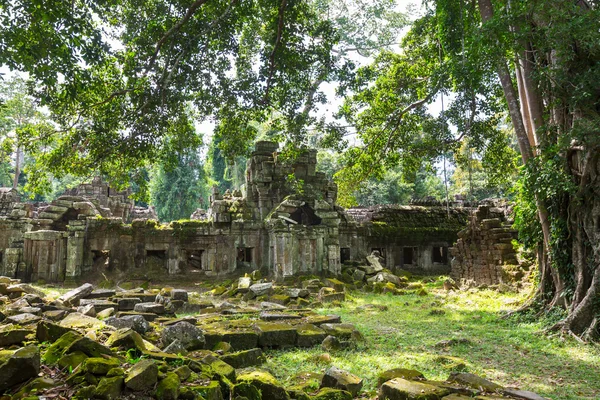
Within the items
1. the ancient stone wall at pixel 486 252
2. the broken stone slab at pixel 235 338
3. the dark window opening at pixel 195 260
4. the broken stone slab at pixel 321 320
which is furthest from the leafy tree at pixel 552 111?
the dark window opening at pixel 195 260

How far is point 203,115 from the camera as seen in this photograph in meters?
10.8

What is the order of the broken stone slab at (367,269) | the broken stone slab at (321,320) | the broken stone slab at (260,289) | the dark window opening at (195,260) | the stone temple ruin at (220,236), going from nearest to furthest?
the broken stone slab at (321,320) → the broken stone slab at (260,289) → the stone temple ruin at (220,236) → the broken stone slab at (367,269) → the dark window opening at (195,260)

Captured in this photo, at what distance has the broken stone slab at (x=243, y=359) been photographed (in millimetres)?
5593

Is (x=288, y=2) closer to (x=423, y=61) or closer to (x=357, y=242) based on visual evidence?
(x=423, y=61)

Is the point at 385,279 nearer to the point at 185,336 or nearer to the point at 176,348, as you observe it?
the point at 185,336

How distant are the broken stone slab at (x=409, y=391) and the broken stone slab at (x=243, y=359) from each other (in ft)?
6.29

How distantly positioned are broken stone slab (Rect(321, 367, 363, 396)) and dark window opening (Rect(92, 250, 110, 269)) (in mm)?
13510

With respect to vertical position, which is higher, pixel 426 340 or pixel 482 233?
pixel 482 233

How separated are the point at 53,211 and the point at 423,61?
45.0ft

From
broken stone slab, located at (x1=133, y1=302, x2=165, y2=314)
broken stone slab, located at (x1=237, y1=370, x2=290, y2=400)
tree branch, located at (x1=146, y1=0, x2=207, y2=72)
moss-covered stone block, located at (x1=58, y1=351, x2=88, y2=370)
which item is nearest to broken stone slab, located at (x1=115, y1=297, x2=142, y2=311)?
broken stone slab, located at (x1=133, y1=302, x2=165, y2=314)

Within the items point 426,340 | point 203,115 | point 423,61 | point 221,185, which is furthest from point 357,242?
point 221,185

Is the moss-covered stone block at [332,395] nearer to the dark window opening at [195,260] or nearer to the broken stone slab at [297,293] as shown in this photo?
the broken stone slab at [297,293]

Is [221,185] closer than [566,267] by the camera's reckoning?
No

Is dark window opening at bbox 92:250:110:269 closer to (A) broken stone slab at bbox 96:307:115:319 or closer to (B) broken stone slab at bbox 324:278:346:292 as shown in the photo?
(B) broken stone slab at bbox 324:278:346:292
